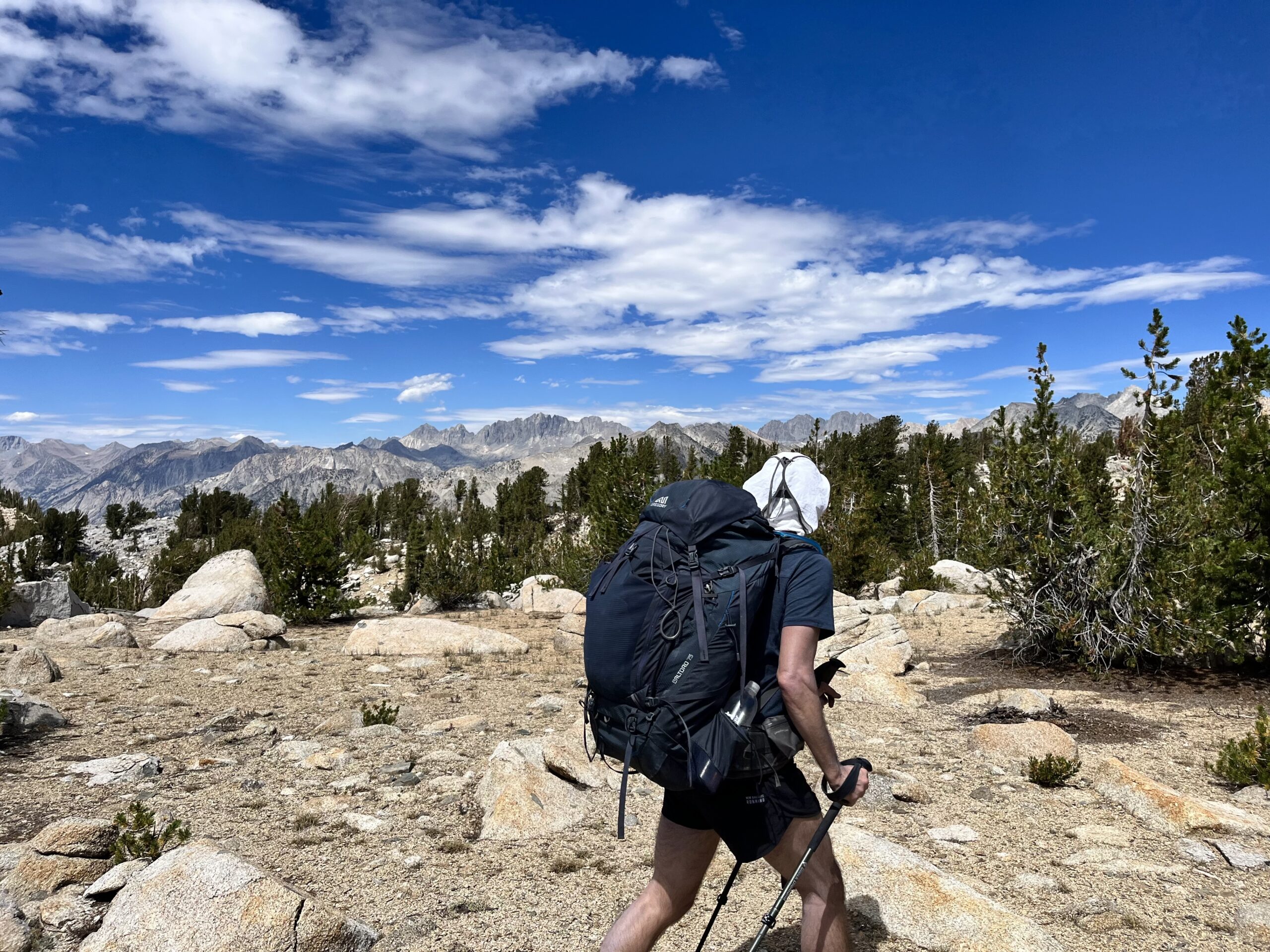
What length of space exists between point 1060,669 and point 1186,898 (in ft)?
28.5

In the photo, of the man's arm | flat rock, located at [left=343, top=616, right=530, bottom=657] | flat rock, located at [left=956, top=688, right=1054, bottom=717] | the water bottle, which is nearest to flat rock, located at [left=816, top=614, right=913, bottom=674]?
flat rock, located at [left=956, top=688, right=1054, bottom=717]

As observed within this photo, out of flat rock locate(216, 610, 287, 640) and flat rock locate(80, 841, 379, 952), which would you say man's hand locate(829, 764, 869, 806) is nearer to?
flat rock locate(80, 841, 379, 952)

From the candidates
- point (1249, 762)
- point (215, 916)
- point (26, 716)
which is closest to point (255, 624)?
point (26, 716)

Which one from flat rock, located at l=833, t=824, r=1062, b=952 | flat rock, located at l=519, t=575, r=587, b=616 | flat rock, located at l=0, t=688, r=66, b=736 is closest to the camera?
flat rock, located at l=833, t=824, r=1062, b=952

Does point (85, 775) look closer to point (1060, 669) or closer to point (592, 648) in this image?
point (592, 648)

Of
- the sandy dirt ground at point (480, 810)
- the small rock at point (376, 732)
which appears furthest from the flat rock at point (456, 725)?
the small rock at point (376, 732)

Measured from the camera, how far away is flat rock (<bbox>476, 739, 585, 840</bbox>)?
5.29 m

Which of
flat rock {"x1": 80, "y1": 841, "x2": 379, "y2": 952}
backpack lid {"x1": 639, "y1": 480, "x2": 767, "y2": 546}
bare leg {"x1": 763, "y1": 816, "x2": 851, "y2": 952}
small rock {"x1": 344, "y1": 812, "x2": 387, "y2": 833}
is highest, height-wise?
backpack lid {"x1": 639, "y1": 480, "x2": 767, "y2": 546}

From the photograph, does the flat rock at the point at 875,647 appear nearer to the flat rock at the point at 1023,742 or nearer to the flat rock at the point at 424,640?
the flat rock at the point at 1023,742

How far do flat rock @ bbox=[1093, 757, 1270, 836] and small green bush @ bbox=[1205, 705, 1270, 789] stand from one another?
580 millimetres

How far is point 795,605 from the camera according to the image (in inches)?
99.1

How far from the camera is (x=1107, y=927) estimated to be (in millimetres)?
3826

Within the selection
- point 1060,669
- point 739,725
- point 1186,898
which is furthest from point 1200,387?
point 739,725

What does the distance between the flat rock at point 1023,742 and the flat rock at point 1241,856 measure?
183 centimetres
